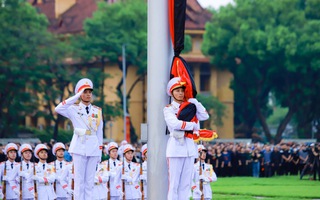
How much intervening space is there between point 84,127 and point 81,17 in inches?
3061

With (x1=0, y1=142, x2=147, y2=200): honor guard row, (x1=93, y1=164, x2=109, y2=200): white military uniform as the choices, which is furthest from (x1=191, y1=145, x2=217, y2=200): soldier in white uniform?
(x1=93, y1=164, x2=109, y2=200): white military uniform

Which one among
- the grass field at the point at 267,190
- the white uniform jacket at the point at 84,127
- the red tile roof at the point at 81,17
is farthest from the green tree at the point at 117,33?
the white uniform jacket at the point at 84,127

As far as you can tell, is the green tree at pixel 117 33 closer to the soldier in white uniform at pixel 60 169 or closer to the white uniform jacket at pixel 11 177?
the soldier in white uniform at pixel 60 169

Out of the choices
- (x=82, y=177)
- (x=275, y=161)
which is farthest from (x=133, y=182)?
(x=275, y=161)

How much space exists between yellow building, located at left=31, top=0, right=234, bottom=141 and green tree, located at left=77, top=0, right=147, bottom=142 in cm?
598

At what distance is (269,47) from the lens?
248 ft

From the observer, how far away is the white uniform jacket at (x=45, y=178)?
22.1 m

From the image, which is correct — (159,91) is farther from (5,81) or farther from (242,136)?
(242,136)

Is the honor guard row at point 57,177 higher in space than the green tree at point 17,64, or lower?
lower

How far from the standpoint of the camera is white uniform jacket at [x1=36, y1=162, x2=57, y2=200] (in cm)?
2206

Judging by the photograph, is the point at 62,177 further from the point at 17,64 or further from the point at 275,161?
the point at 17,64

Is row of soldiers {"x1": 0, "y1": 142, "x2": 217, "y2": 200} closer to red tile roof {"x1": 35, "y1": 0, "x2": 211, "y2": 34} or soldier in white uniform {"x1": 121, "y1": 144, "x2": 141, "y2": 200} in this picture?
soldier in white uniform {"x1": 121, "y1": 144, "x2": 141, "y2": 200}

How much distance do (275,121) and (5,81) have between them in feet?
243

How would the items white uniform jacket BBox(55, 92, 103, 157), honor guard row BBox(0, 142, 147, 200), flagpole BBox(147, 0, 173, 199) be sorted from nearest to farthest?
flagpole BBox(147, 0, 173, 199), white uniform jacket BBox(55, 92, 103, 157), honor guard row BBox(0, 142, 147, 200)
